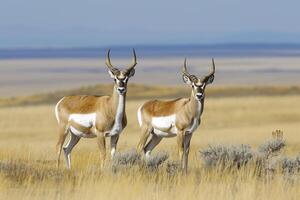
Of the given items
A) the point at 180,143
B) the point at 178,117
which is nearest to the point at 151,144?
the point at 178,117

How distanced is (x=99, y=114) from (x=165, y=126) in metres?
1.18

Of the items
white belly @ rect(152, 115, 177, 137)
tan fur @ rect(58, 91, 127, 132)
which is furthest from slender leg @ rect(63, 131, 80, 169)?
white belly @ rect(152, 115, 177, 137)

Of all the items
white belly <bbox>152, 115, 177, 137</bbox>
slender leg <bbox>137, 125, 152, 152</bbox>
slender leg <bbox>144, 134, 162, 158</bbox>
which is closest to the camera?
white belly <bbox>152, 115, 177, 137</bbox>

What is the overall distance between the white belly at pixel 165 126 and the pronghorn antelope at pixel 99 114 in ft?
2.58

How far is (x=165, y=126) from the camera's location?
15.5m

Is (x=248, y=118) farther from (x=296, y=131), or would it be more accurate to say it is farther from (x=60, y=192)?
(x=60, y=192)

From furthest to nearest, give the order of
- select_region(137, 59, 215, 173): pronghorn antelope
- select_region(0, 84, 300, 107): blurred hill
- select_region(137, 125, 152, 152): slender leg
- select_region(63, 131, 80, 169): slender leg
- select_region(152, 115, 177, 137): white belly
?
select_region(0, 84, 300, 107): blurred hill
select_region(137, 125, 152, 152): slender leg
select_region(63, 131, 80, 169): slender leg
select_region(152, 115, 177, 137): white belly
select_region(137, 59, 215, 173): pronghorn antelope

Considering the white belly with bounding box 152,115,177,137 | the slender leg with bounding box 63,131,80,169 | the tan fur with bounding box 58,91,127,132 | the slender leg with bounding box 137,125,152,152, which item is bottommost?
the slender leg with bounding box 63,131,80,169

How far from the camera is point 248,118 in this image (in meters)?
35.2

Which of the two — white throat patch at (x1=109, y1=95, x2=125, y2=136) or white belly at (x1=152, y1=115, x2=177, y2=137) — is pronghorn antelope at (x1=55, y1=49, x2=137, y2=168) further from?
white belly at (x1=152, y1=115, x2=177, y2=137)

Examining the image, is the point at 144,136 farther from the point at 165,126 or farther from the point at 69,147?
the point at 69,147

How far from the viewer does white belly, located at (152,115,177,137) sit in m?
15.4

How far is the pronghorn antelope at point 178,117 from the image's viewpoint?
14.8 metres

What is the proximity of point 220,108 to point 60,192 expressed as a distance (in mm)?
26655
